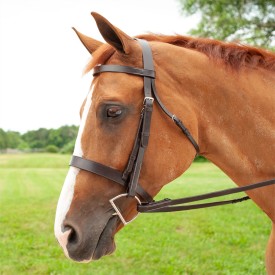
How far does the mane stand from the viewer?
7.98 feet

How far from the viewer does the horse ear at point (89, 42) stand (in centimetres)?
258

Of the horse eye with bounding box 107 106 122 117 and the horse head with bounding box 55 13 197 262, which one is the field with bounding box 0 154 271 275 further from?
the horse eye with bounding box 107 106 122 117

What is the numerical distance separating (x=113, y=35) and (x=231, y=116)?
886 millimetres

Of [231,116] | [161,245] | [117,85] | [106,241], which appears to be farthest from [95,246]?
[161,245]

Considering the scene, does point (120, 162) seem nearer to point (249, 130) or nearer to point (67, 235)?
point (67, 235)

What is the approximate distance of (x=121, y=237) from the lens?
25.4 feet

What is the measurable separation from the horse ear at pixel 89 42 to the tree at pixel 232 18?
907 cm

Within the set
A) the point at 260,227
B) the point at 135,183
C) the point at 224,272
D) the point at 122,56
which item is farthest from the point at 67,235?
the point at 260,227

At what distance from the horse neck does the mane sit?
0.26 ft

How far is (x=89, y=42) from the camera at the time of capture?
8.49ft

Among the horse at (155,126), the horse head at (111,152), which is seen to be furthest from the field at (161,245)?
the horse head at (111,152)

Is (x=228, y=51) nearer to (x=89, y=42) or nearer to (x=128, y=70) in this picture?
(x=128, y=70)

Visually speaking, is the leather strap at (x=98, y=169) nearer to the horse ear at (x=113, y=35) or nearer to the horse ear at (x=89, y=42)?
the horse ear at (x=113, y=35)

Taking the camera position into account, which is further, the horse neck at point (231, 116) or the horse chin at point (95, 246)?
the horse neck at point (231, 116)
